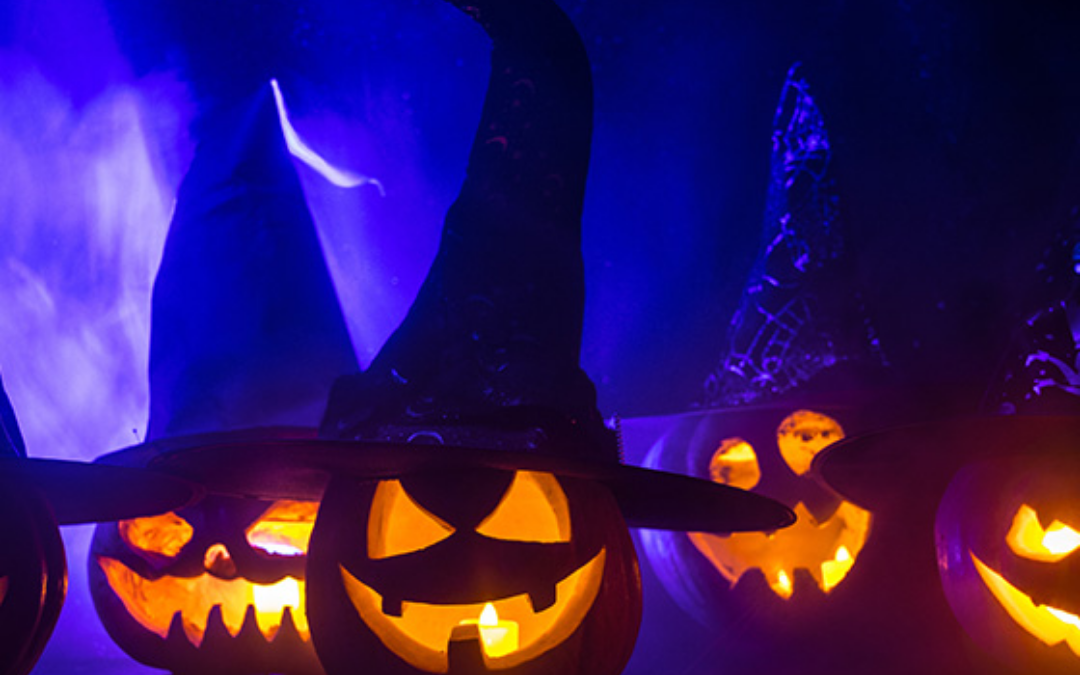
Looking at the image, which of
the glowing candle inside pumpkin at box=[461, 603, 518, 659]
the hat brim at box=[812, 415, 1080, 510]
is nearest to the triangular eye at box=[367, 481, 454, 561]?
the glowing candle inside pumpkin at box=[461, 603, 518, 659]

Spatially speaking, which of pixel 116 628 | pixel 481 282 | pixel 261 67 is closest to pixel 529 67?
pixel 481 282

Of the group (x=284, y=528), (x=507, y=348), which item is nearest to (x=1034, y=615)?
(x=507, y=348)

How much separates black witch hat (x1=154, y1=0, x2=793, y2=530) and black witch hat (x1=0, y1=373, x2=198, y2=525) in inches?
3.8

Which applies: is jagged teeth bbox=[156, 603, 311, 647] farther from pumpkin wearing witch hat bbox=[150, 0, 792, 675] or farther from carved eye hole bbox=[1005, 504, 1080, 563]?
carved eye hole bbox=[1005, 504, 1080, 563]

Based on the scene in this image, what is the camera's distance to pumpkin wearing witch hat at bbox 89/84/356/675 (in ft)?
8.09

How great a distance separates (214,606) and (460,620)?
0.99 m

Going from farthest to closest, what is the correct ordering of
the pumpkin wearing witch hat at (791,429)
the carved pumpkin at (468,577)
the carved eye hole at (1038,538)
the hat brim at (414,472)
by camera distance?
the pumpkin wearing witch hat at (791,429) < the carved eye hole at (1038,538) < the carved pumpkin at (468,577) < the hat brim at (414,472)

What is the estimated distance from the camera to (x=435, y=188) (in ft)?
11.6

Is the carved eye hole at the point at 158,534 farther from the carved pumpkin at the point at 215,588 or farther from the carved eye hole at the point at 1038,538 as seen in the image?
the carved eye hole at the point at 1038,538

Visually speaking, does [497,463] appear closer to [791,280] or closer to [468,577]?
Result: [468,577]

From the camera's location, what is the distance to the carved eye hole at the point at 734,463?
2.92 meters

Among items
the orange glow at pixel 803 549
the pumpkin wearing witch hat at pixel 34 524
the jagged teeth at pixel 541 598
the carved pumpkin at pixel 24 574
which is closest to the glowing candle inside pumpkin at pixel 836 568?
the orange glow at pixel 803 549

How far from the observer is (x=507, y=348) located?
1.99 metres

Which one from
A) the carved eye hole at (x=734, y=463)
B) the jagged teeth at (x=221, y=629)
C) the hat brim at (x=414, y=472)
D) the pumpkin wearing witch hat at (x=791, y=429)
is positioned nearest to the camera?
the hat brim at (x=414, y=472)
